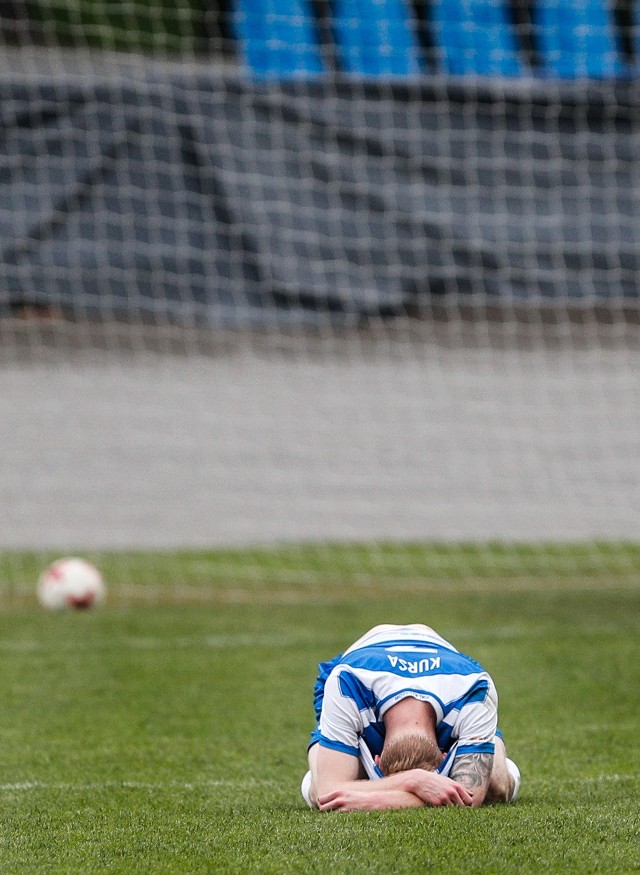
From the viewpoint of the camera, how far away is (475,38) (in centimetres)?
1106

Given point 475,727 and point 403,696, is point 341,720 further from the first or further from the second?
point 475,727

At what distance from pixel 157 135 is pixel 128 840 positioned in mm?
7899

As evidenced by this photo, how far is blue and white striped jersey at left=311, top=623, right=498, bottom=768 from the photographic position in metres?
3.61

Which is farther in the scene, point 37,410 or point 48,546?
point 37,410

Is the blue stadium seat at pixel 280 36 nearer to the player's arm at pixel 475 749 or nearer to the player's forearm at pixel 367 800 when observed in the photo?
the player's arm at pixel 475 749

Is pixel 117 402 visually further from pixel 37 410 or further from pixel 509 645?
pixel 509 645

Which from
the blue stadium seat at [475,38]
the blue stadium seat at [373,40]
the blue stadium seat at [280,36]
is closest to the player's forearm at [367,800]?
the blue stadium seat at [280,36]

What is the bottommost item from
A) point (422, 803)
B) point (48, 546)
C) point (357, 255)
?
point (48, 546)

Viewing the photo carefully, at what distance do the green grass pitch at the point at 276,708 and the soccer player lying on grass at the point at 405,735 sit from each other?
8cm

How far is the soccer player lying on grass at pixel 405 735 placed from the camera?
352 cm

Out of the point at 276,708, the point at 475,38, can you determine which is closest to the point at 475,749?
the point at 276,708

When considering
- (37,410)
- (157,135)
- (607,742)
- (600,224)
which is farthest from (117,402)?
(607,742)

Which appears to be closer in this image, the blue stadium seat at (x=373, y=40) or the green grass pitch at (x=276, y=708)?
the green grass pitch at (x=276, y=708)

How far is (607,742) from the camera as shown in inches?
192
